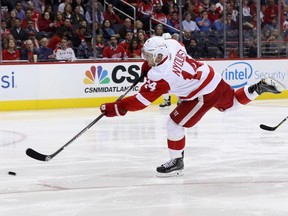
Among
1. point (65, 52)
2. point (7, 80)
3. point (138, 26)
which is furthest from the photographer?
point (138, 26)

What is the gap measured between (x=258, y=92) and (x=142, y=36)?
7852 mm

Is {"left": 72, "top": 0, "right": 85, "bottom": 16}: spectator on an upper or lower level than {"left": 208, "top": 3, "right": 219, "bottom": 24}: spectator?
upper

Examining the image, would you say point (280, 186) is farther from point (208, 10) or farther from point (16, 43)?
point (208, 10)

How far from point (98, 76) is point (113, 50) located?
0.61 meters

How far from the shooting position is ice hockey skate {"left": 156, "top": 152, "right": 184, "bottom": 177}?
5.61m

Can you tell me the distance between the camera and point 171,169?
5.62m

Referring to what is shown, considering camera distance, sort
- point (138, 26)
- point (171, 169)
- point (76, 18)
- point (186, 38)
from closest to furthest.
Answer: point (171, 169) < point (76, 18) < point (138, 26) < point (186, 38)

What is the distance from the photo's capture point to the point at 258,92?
232 inches

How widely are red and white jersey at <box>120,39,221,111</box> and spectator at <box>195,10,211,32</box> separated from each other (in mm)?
8981

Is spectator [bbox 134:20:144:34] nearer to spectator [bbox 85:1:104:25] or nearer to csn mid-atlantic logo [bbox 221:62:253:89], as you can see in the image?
spectator [bbox 85:1:104:25]

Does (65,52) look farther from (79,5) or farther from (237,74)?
(237,74)

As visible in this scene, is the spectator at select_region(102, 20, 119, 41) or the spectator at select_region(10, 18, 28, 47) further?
the spectator at select_region(102, 20, 119, 41)

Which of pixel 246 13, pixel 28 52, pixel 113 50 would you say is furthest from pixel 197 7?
pixel 28 52

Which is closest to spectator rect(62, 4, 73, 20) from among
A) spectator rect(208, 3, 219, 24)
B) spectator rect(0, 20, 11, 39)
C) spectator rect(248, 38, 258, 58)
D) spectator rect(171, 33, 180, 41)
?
spectator rect(0, 20, 11, 39)
